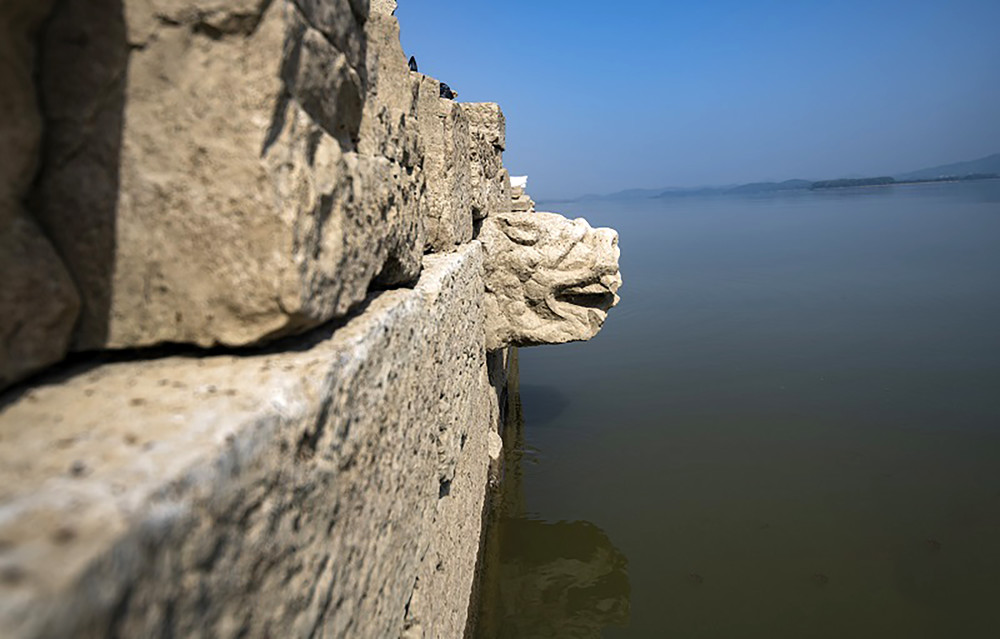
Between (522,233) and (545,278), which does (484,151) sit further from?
(545,278)

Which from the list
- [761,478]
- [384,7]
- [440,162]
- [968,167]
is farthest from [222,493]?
[968,167]

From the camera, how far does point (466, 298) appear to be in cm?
264

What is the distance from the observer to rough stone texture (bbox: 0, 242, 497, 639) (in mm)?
516

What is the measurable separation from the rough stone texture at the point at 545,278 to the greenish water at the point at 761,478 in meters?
1.71

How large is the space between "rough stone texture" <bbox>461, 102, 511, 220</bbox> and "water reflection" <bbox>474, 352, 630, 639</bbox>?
239 cm

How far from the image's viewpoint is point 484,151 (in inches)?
154

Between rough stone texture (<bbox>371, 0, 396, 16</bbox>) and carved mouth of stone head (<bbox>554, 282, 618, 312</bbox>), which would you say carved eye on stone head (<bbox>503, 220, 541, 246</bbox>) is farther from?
→ rough stone texture (<bbox>371, 0, 396, 16</bbox>)

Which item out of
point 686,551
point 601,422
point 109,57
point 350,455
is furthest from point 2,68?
point 601,422

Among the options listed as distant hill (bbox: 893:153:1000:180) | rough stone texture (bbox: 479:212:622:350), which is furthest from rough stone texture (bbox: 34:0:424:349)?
distant hill (bbox: 893:153:1000:180)

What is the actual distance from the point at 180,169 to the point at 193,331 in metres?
0.26

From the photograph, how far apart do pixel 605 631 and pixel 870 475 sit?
3.25 metres

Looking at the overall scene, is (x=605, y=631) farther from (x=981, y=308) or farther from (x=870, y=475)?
(x=981, y=308)

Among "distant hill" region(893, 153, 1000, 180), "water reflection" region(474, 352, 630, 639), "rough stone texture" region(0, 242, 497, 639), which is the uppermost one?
"distant hill" region(893, 153, 1000, 180)

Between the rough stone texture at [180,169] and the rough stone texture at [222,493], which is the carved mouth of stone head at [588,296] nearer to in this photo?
the rough stone texture at [222,493]
